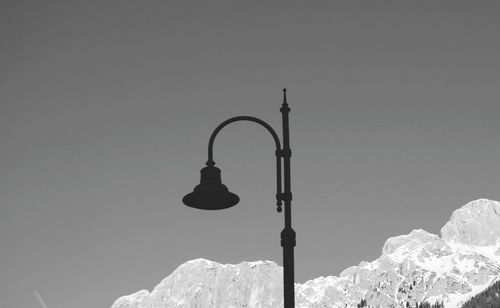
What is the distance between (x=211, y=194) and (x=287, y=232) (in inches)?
72.9

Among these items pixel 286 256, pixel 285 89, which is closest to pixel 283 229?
pixel 286 256

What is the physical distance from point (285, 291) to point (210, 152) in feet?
8.95

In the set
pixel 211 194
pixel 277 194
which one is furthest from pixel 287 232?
pixel 211 194

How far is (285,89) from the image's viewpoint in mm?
12867

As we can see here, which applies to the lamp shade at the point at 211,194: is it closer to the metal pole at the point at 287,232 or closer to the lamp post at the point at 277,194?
the lamp post at the point at 277,194

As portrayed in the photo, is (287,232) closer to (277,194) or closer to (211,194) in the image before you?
(277,194)

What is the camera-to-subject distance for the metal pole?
11.3 m

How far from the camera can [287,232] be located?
38.7 feet

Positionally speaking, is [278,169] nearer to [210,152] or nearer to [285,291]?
[210,152]

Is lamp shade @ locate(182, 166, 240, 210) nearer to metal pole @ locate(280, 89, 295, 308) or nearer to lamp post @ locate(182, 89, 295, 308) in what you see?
lamp post @ locate(182, 89, 295, 308)

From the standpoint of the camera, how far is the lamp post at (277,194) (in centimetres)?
1152

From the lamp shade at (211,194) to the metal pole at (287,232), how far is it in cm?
134

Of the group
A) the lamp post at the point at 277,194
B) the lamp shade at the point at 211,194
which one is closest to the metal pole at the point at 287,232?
the lamp post at the point at 277,194

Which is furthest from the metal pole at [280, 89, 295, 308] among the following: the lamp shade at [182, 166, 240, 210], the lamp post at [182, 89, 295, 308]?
the lamp shade at [182, 166, 240, 210]
